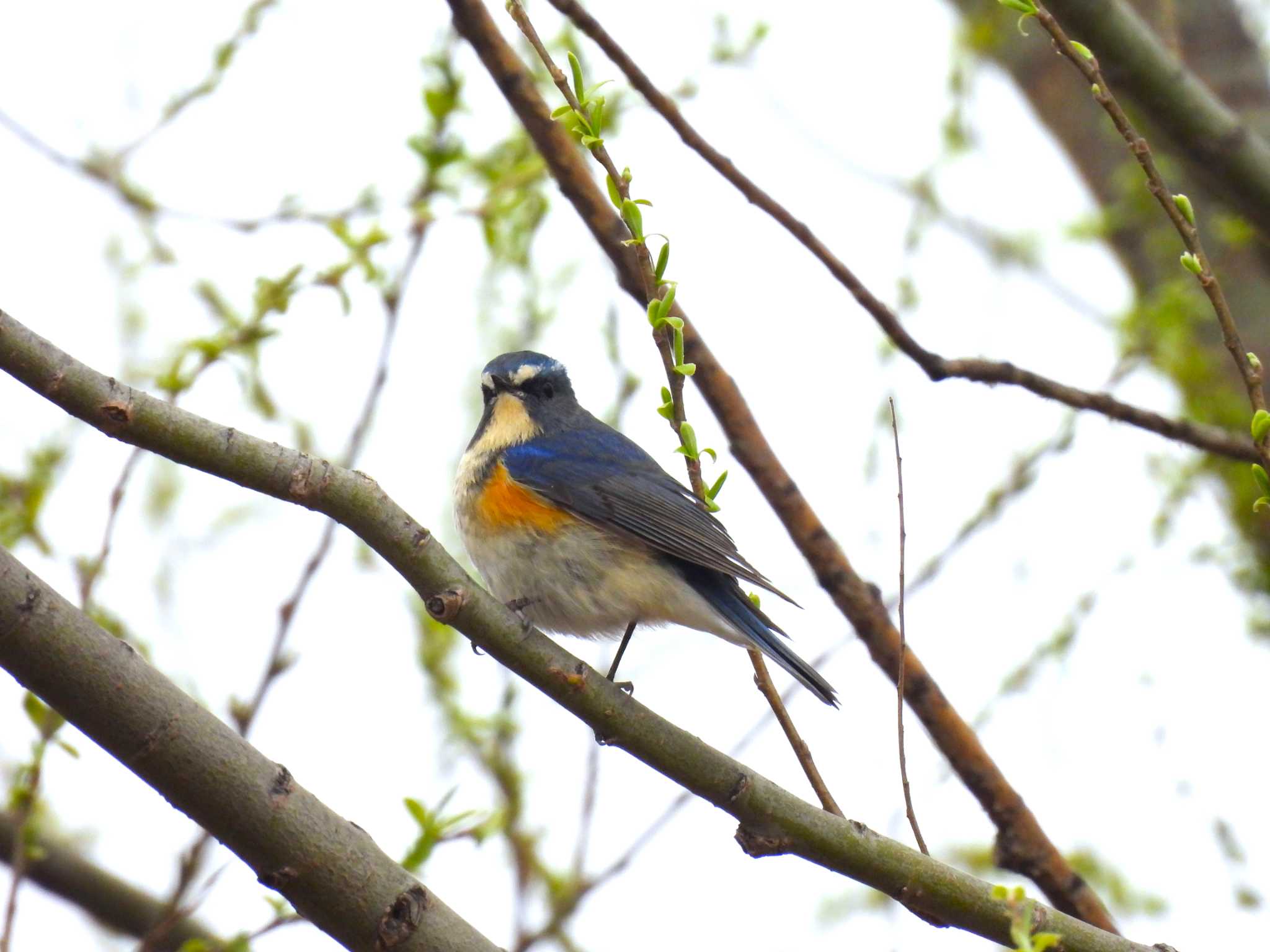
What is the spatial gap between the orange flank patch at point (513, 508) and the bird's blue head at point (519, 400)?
0.36 meters

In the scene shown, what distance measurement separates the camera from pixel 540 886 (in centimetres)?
541

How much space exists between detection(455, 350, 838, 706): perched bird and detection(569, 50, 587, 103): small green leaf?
1.55 m

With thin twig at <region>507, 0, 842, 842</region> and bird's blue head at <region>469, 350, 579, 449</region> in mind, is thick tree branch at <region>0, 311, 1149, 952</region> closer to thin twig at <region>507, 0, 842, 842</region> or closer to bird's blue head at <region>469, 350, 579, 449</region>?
thin twig at <region>507, 0, 842, 842</region>

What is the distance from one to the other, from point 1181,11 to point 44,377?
5688 mm

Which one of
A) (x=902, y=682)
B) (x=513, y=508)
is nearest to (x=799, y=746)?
(x=902, y=682)

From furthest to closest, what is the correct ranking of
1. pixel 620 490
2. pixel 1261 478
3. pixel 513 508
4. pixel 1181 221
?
pixel 620 490, pixel 513 508, pixel 1181 221, pixel 1261 478

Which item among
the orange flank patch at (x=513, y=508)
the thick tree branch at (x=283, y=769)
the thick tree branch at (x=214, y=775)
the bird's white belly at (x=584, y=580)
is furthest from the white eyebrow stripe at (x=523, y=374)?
the thick tree branch at (x=214, y=775)

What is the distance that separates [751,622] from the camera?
13.4 ft

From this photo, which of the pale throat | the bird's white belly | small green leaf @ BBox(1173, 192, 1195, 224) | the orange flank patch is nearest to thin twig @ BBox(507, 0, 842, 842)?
small green leaf @ BBox(1173, 192, 1195, 224)

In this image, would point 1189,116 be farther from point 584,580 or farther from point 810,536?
point 584,580

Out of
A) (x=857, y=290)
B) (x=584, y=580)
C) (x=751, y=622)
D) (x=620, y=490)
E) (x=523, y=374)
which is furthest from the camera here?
(x=523, y=374)

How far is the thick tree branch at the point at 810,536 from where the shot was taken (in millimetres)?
3787

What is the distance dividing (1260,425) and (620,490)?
103 inches

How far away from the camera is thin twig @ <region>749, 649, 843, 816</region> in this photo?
2.86 meters
